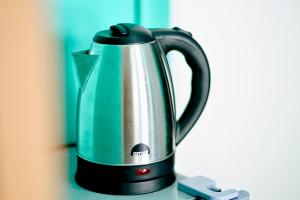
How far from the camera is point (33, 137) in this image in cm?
101

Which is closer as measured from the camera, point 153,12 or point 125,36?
point 125,36

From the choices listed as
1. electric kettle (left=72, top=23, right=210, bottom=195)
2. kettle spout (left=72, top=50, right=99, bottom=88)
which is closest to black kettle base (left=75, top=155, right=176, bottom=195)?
electric kettle (left=72, top=23, right=210, bottom=195)

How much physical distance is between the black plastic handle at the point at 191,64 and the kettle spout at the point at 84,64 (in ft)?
0.37

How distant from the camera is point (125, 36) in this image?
2.86 ft

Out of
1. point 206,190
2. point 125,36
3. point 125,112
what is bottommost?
point 206,190

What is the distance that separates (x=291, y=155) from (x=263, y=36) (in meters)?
0.34

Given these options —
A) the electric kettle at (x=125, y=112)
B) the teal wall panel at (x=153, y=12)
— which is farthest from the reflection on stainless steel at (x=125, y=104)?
the teal wall panel at (x=153, y=12)

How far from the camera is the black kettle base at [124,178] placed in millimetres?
879

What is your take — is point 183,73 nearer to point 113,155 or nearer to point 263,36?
point 263,36

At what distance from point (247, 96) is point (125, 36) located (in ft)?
1.80

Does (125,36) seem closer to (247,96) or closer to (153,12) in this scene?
(153,12)

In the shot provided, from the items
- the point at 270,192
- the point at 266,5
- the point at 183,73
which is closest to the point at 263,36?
the point at 266,5

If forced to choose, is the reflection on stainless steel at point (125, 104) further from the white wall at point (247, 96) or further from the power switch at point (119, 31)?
the white wall at point (247, 96)

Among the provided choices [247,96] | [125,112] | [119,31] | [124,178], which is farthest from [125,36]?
[247,96]
